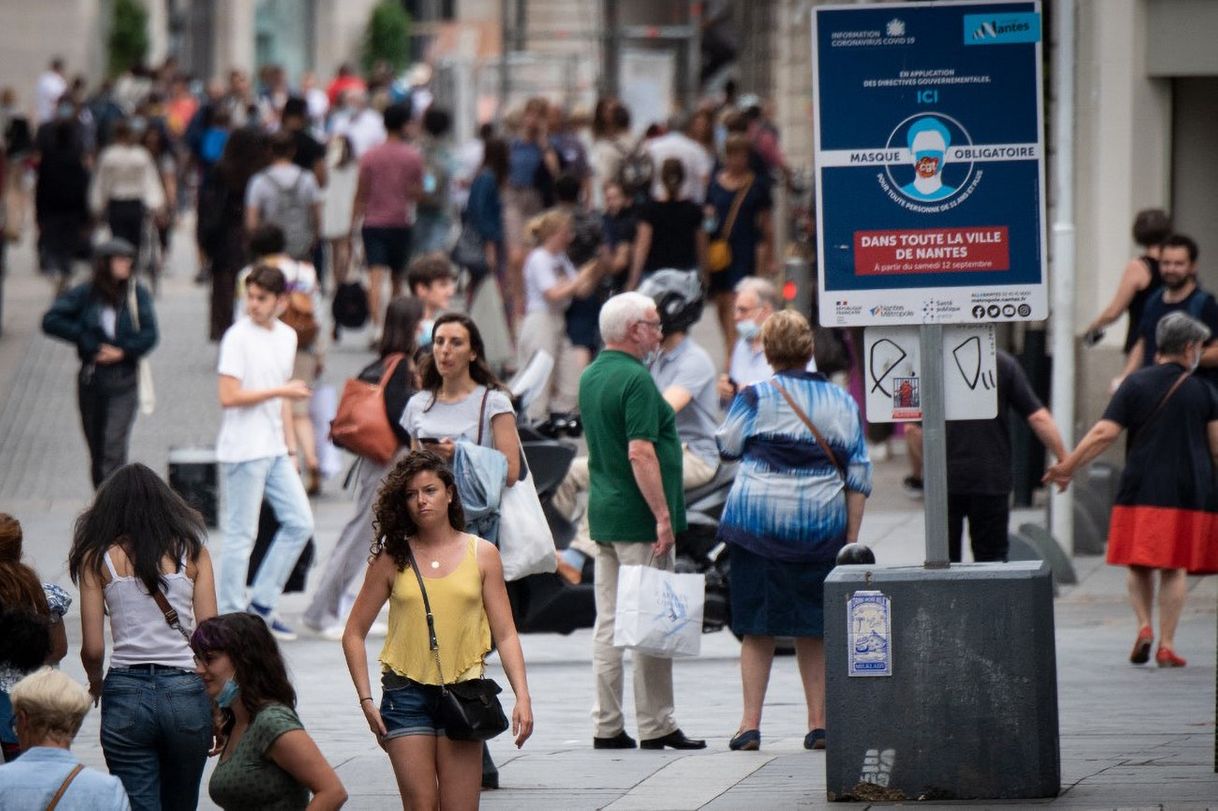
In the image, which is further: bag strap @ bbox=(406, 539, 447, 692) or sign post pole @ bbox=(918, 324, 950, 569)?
sign post pole @ bbox=(918, 324, 950, 569)

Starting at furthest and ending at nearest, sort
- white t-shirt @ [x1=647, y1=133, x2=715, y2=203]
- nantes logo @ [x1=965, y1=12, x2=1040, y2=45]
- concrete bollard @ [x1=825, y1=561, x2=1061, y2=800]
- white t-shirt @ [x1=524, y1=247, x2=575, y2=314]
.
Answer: white t-shirt @ [x1=647, y1=133, x2=715, y2=203] < white t-shirt @ [x1=524, y1=247, x2=575, y2=314] < nantes logo @ [x1=965, y1=12, x2=1040, y2=45] < concrete bollard @ [x1=825, y1=561, x2=1061, y2=800]

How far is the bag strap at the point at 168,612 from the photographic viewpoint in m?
7.38

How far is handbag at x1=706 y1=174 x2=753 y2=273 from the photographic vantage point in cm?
1927

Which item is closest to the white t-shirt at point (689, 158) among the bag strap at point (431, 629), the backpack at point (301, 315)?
the backpack at point (301, 315)

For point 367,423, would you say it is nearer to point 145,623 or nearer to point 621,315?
point 621,315

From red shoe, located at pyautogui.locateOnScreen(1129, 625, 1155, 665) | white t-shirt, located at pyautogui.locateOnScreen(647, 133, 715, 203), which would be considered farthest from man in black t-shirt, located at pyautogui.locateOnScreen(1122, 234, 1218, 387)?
white t-shirt, located at pyautogui.locateOnScreen(647, 133, 715, 203)

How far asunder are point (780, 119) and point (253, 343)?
2171 cm

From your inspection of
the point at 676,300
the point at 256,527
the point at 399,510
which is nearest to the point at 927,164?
the point at 399,510

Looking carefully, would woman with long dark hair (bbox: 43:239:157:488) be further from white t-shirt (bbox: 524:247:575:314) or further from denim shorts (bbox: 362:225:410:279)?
denim shorts (bbox: 362:225:410:279)

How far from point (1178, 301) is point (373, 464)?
4740mm

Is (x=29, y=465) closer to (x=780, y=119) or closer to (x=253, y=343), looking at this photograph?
(x=253, y=343)

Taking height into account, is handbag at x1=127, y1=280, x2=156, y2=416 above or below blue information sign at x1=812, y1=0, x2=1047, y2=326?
below

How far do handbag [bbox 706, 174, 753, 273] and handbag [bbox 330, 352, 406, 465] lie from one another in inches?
317

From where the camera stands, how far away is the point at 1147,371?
11.4 meters
